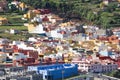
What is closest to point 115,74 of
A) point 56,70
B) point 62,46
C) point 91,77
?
point 91,77

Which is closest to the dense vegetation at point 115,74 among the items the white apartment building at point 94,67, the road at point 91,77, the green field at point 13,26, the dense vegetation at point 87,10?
the white apartment building at point 94,67

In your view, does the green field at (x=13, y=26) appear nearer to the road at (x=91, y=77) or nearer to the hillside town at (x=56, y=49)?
the hillside town at (x=56, y=49)

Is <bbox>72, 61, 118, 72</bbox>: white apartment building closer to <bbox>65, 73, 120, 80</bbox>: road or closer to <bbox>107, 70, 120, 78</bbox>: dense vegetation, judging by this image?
<bbox>107, 70, 120, 78</bbox>: dense vegetation

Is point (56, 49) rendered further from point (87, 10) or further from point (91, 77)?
point (87, 10)

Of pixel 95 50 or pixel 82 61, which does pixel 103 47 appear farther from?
pixel 82 61

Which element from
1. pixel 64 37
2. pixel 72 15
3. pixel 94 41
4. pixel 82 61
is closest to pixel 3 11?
pixel 72 15

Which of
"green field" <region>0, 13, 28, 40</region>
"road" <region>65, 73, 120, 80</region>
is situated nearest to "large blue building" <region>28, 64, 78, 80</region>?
"road" <region>65, 73, 120, 80</region>
